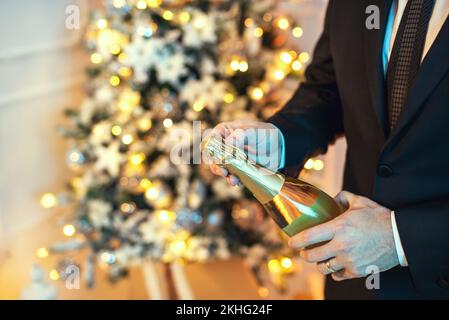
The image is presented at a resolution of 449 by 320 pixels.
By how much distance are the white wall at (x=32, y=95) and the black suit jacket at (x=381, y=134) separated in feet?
4.90

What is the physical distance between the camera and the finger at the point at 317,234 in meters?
0.72

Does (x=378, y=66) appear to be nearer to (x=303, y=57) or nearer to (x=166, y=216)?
(x=303, y=57)

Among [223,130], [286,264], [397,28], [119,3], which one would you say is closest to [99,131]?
[119,3]

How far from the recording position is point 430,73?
2.26 feet

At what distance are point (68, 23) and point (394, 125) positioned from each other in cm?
177

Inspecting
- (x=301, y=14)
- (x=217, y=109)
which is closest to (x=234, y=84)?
(x=217, y=109)

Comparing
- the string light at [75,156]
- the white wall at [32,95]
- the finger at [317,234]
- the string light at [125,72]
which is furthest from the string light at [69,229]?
the finger at [317,234]

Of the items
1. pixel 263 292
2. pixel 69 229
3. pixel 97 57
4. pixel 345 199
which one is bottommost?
pixel 263 292

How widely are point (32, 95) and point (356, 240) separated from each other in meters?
1.85

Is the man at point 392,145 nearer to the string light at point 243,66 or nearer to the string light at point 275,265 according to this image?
the string light at point 243,66

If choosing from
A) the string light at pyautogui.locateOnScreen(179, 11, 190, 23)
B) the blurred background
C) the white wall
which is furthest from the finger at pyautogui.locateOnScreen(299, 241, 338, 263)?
the white wall

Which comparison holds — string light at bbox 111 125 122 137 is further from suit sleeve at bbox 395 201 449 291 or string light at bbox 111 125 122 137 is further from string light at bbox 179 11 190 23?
suit sleeve at bbox 395 201 449 291

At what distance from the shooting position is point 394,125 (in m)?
0.77

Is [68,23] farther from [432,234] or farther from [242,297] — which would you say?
[432,234]
